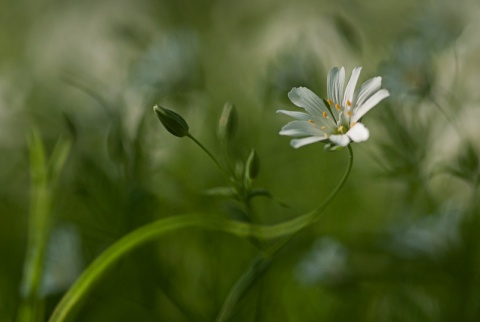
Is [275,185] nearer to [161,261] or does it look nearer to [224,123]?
[161,261]

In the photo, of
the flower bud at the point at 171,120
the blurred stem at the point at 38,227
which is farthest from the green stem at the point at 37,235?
the flower bud at the point at 171,120

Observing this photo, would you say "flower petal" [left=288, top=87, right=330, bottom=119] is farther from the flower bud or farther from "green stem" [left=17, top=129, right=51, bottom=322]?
"green stem" [left=17, top=129, right=51, bottom=322]

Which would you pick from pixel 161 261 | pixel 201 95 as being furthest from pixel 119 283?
pixel 201 95

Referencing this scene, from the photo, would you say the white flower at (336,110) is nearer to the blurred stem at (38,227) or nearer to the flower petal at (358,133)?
the flower petal at (358,133)

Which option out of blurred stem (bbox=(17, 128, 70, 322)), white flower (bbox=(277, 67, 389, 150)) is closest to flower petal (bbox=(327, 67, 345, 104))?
white flower (bbox=(277, 67, 389, 150))

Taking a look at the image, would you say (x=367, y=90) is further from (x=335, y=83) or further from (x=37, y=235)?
(x=37, y=235)
